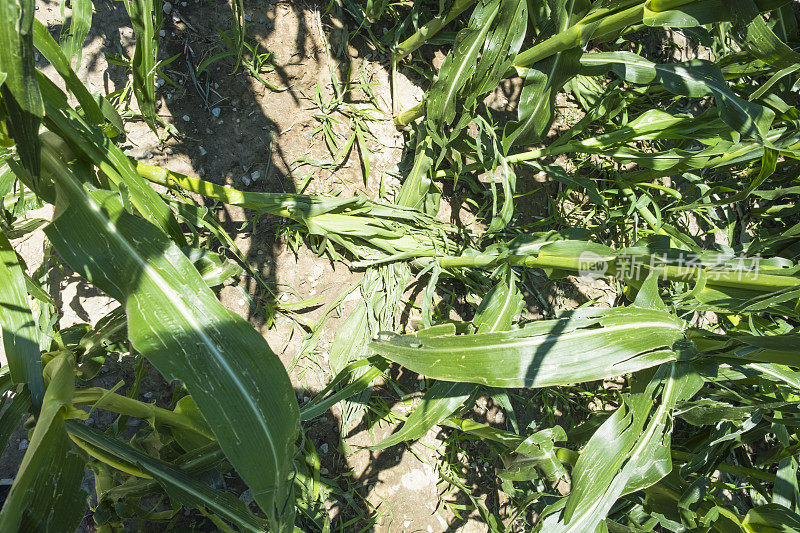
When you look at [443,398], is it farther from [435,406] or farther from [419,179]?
[419,179]

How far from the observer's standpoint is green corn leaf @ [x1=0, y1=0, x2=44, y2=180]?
0.64 meters

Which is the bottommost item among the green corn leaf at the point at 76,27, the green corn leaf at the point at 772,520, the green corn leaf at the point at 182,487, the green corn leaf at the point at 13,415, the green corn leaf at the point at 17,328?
the green corn leaf at the point at 772,520

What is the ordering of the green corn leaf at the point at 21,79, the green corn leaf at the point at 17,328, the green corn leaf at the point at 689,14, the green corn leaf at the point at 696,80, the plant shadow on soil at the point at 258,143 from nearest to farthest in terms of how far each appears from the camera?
the green corn leaf at the point at 21,79 → the green corn leaf at the point at 17,328 → the green corn leaf at the point at 689,14 → the green corn leaf at the point at 696,80 → the plant shadow on soil at the point at 258,143

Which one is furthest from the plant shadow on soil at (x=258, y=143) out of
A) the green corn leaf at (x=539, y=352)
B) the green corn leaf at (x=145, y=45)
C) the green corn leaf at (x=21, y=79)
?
the green corn leaf at (x=21, y=79)

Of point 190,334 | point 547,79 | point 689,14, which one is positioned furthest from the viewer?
point 547,79

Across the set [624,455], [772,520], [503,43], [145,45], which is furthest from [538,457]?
[145,45]

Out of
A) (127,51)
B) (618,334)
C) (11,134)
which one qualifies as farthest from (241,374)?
(127,51)

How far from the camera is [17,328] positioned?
931 mm

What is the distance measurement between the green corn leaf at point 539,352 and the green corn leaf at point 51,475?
1.87 feet

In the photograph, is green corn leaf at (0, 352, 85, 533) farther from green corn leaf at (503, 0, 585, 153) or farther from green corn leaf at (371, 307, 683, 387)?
green corn leaf at (503, 0, 585, 153)

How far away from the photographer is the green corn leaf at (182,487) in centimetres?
93

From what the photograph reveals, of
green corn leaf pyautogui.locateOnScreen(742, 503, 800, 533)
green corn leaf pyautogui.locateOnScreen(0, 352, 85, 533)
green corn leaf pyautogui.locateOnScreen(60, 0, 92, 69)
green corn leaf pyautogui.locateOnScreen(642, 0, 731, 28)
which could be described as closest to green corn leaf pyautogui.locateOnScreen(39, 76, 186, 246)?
green corn leaf pyautogui.locateOnScreen(60, 0, 92, 69)

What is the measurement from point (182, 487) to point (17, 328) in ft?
1.38

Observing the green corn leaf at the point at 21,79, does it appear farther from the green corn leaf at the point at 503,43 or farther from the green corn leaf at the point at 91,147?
the green corn leaf at the point at 503,43
